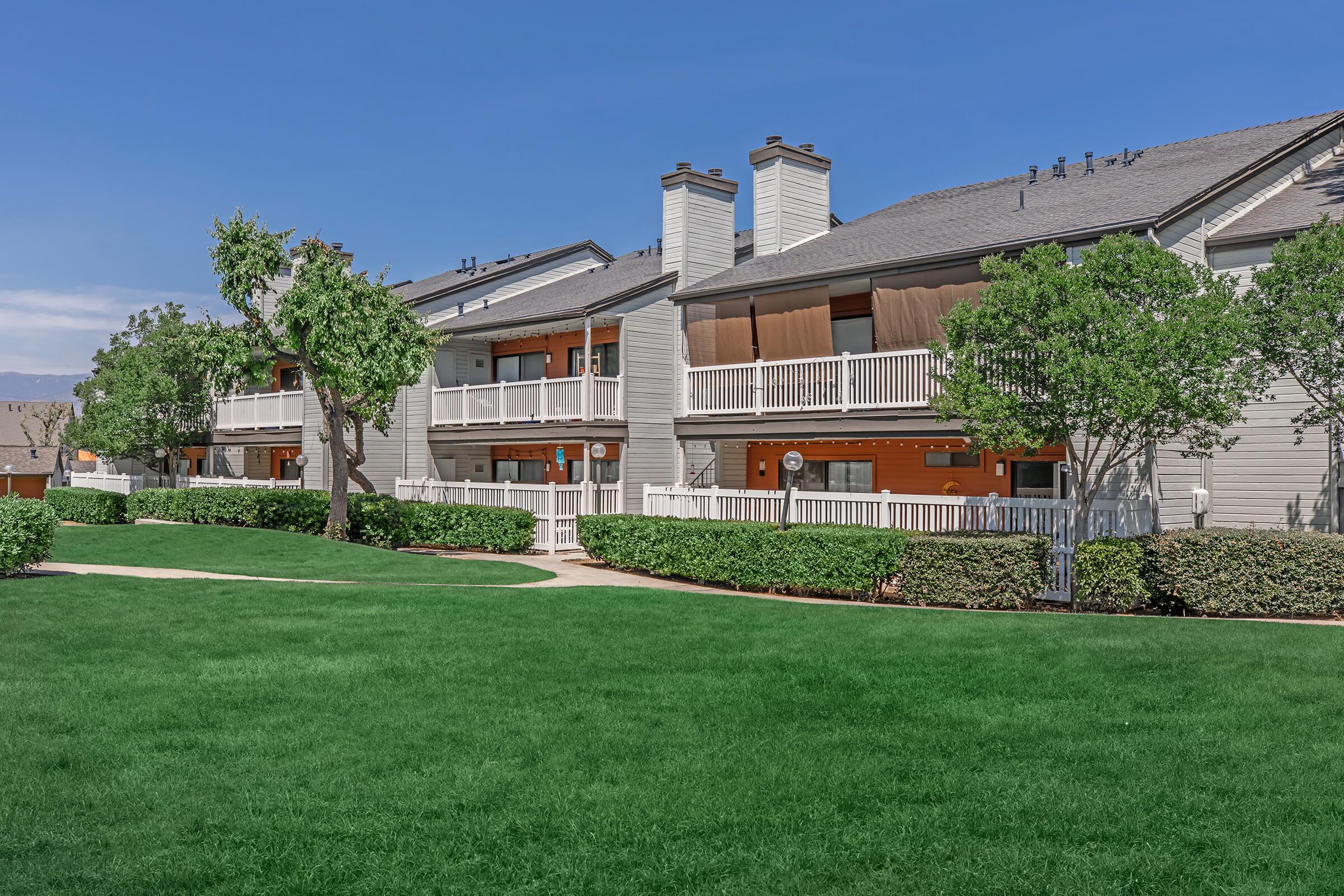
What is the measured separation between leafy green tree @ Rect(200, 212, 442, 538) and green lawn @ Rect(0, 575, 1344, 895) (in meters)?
11.7

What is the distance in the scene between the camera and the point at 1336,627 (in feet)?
36.9

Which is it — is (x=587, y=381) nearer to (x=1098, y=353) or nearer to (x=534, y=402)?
(x=534, y=402)

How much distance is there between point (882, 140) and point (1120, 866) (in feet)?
69.8

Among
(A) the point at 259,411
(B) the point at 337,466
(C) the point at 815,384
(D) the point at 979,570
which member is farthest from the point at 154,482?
(D) the point at 979,570

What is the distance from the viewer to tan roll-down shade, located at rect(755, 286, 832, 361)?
20500 millimetres

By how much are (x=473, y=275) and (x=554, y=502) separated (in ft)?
49.1

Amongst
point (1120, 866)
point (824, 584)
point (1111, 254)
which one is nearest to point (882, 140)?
point (1111, 254)

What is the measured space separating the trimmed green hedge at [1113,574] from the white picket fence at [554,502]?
37.6 feet

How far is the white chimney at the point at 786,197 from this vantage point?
2459cm

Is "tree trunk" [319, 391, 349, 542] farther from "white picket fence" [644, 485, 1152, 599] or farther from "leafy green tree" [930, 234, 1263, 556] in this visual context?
"leafy green tree" [930, 234, 1263, 556]

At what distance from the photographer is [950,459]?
20.5 m

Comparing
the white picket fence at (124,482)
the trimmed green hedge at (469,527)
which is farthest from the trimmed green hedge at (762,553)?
the white picket fence at (124,482)

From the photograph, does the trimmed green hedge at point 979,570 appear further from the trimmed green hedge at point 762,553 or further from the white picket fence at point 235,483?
the white picket fence at point 235,483

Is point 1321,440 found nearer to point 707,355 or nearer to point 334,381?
point 707,355
